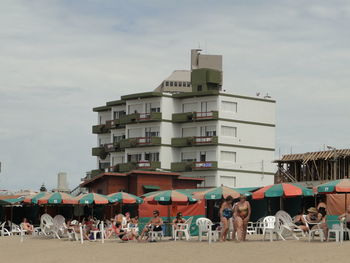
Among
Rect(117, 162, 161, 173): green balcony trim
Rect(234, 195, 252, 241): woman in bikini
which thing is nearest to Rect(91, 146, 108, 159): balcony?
Rect(117, 162, 161, 173): green balcony trim

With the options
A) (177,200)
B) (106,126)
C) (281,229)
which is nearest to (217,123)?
(106,126)

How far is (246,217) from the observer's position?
2947 centimetres

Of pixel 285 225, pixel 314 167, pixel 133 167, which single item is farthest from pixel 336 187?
pixel 133 167

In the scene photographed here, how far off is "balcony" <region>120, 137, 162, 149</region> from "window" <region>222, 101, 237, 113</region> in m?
7.44

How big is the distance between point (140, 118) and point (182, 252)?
214ft

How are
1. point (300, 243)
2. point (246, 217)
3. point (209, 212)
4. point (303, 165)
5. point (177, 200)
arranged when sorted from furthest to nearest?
point (303, 165), point (209, 212), point (177, 200), point (246, 217), point (300, 243)

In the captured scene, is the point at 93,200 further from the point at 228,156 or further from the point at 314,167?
the point at 228,156

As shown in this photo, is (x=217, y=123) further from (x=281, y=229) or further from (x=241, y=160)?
(x=281, y=229)

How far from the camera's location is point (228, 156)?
88.6m

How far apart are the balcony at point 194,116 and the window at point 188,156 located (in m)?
3.41

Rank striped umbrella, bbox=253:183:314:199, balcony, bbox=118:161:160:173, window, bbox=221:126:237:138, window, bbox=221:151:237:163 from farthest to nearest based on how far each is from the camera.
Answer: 1. balcony, bbox=118:161:160:173
2. window, bbox=221:126:237:138
3. window, bbox=221:151:237:163
4. striped umbrella, bbox=253:183:314:199

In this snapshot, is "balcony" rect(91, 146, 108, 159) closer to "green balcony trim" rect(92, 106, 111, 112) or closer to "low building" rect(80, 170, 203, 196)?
"green balcony trim" rect(92, 106, 111, 112)

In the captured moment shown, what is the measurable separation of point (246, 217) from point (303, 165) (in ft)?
125

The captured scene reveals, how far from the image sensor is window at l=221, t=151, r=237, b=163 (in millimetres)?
87975
